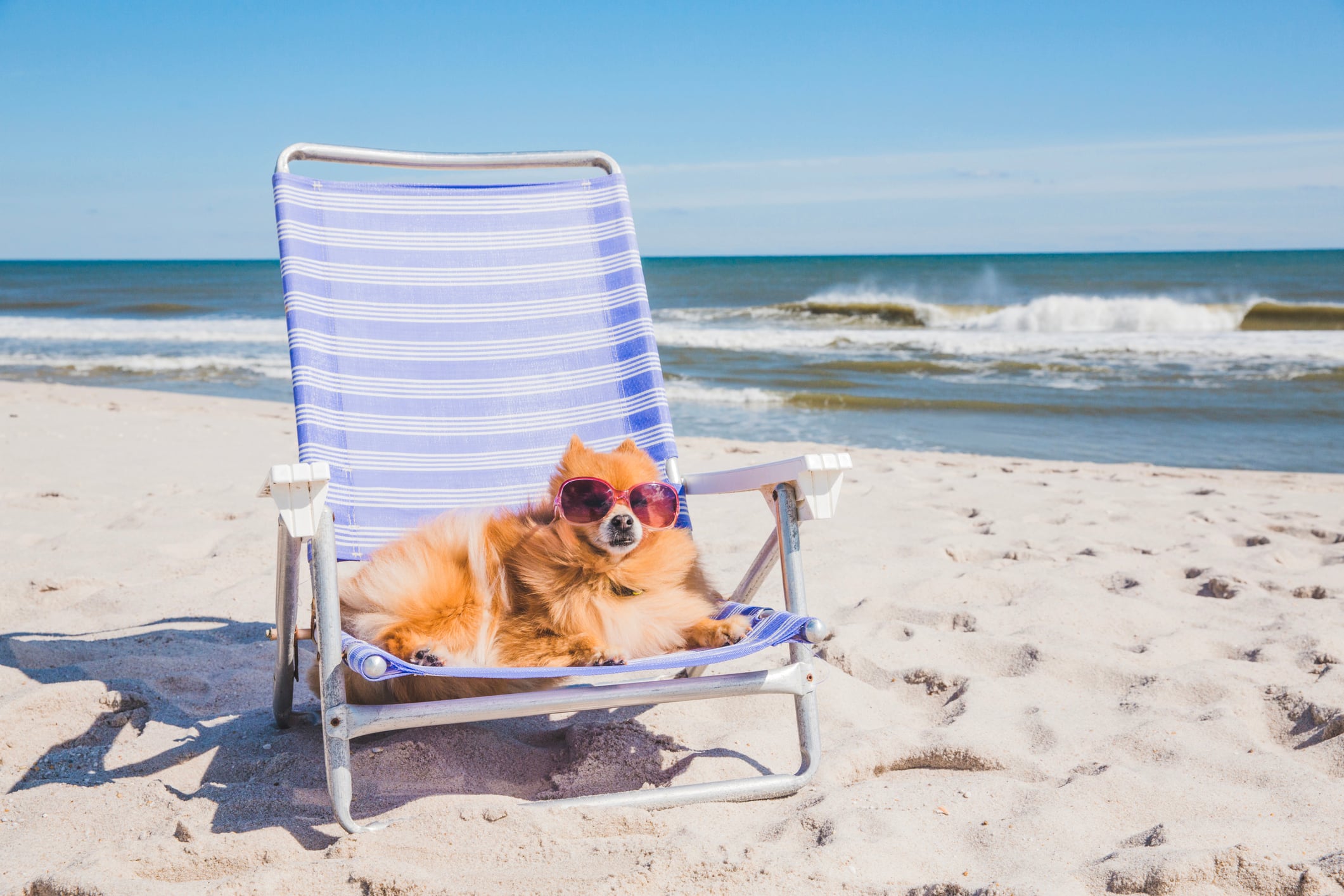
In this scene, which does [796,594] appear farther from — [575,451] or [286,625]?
[286,625]

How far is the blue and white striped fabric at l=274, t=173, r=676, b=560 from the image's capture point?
251 centimetres

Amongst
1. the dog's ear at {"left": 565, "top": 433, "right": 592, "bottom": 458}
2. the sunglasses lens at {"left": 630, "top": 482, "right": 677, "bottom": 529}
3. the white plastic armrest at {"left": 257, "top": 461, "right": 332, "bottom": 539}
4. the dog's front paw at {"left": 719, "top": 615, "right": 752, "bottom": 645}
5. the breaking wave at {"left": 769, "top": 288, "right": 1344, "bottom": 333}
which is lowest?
the breaking wave at {"left": 769, "top": 288, "right": 1344, "bottom": 333}

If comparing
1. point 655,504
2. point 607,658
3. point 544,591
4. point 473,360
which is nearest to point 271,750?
point 544,591

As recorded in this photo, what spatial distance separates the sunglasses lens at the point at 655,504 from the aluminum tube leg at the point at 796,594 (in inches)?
8.8

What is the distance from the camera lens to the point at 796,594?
2.05 metres

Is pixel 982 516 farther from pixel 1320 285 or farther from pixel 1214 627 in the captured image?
pixel 1320 285

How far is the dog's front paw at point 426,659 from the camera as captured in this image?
70.8 inches

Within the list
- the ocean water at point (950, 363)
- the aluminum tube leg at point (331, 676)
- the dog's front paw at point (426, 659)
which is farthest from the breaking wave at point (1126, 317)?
the aluminum tube leg at point (331, 676)

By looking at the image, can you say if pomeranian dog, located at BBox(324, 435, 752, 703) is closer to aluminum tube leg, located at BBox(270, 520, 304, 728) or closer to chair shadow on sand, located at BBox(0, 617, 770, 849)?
aluminum tube leg, located at BBox(270, 520, 304, 728)

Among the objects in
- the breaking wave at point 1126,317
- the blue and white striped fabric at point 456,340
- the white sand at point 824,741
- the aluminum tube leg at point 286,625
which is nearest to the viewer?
the white sand at point 824,741

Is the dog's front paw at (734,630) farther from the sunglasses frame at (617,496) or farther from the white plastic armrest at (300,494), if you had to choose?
the white plastic armrest at (300,494)

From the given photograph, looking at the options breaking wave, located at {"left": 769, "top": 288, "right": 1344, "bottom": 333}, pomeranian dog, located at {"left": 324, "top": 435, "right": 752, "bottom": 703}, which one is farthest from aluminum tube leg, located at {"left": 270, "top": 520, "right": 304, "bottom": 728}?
breaking wave, located at {"left": 769, "top": 288, "right": 1344, "bottom": 333}

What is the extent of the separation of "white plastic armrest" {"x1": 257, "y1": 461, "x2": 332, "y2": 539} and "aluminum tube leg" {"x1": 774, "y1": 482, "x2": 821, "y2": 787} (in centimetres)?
88

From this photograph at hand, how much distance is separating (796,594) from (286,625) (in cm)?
109
